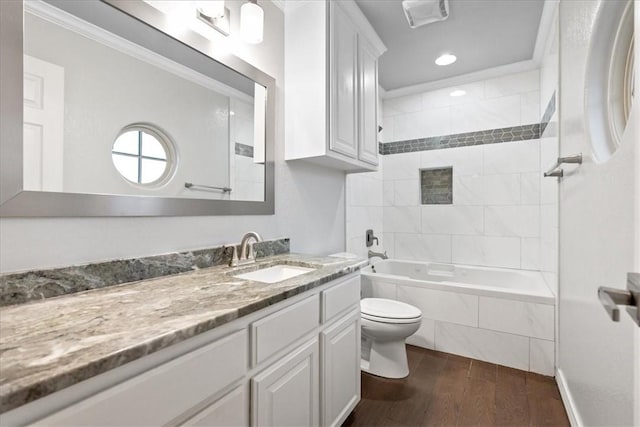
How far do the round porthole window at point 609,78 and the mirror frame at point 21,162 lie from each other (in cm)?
163

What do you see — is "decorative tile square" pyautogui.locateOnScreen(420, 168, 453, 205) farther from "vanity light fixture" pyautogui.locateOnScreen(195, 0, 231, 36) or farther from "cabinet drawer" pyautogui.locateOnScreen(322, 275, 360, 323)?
"vanity light fixture" pyautogui.locateOnScreen(195, 0, 231, 36)

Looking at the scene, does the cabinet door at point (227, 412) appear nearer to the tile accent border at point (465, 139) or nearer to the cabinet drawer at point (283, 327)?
the cabinet drawer at point (283, 327)

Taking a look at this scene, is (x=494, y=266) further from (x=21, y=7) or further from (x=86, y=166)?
(x=21, y=7)

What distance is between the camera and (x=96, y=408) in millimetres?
570

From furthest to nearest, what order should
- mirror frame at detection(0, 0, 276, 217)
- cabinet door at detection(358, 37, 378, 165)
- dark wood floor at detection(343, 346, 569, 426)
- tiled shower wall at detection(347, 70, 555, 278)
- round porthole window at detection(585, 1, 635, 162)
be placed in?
1. tiled shower wall at detection(347, 70, 555, 278)
2. cabinet door at detection(358, 37, 378, 165)
3. dark wood floor at detection(343, 346, 569, 426)
4. round porthole window at detection(585, 1, 635, 162)
5. mirror frame at detection(0, 0, 276, 217)

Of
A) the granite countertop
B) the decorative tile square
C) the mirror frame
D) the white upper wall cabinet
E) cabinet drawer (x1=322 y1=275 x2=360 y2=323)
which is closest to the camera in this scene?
the granite countertop

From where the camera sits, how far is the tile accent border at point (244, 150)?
1659 mm

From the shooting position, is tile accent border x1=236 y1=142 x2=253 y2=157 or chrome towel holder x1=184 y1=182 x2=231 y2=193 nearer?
chrome towel holder x1=184 y1=182 x2=231 y2=193

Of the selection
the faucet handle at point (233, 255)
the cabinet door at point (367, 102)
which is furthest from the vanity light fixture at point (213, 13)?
the faucet handle at point (233, 255)

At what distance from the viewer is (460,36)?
95.1 inches

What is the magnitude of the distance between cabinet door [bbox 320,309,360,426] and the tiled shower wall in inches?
51.0

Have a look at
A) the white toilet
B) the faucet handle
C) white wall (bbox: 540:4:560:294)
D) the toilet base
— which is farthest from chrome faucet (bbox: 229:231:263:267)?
white wall (bbox: 540:4:560:294)

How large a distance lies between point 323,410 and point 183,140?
135 centimetres

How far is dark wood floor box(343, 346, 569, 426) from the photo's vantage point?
5.33ft
